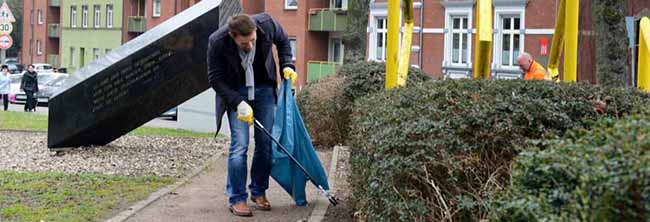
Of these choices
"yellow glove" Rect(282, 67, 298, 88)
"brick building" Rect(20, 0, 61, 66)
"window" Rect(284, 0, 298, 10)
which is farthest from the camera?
"brick building" Rect(20, 0, 61, 66)

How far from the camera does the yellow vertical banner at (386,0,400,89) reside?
849 centimetres

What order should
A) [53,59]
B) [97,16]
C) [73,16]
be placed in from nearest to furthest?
[97,16]
[73,16]
[53,59]

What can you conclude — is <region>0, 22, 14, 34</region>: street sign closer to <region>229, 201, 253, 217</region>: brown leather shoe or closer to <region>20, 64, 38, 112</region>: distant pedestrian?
<region>20, 64, 38, 112</region>: distant pedestrian

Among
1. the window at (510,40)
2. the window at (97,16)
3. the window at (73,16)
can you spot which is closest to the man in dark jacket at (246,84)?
the window at (510,40)

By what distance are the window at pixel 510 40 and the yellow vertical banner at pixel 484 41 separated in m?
31.2

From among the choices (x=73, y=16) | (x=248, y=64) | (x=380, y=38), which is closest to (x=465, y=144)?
(x=248, y=64)

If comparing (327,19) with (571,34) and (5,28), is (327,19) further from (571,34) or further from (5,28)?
(571,34)

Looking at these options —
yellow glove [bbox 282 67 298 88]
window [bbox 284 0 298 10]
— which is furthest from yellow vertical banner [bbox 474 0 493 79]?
window [bbox 284 0 298 10]

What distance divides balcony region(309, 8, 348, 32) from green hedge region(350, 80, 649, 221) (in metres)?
42.2

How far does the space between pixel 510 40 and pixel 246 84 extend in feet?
105

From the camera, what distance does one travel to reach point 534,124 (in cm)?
483

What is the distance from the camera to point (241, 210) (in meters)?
7.33

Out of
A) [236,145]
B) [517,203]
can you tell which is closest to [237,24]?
[236,145]

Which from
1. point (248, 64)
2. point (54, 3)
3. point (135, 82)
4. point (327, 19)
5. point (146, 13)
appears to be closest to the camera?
point (248, 64)
